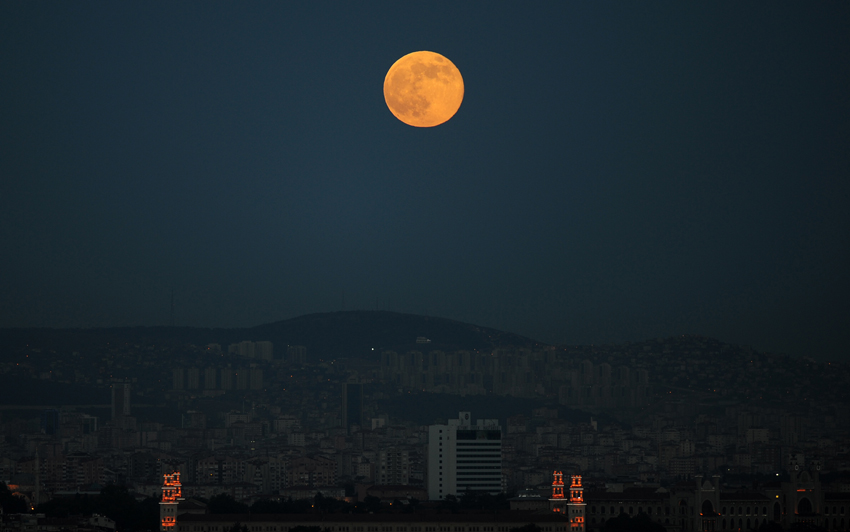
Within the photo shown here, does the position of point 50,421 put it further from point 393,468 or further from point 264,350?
point 393,468

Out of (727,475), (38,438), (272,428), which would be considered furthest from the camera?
(272,428)

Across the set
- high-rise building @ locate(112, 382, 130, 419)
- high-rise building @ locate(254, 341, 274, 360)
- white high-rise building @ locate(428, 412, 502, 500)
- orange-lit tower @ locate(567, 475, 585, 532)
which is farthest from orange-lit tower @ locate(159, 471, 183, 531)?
high-rise building @ locate(254, 341, 274, 360)

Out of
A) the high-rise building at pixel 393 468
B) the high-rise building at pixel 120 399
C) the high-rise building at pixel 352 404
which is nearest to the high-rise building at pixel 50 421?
the high-rise building at pixel 120 399

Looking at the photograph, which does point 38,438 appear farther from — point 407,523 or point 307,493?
point 407,523

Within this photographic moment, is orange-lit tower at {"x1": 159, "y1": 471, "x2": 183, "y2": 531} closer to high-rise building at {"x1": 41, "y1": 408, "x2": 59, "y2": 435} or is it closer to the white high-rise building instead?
the white high-rise building

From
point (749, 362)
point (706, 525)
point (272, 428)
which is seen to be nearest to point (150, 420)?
point (272, 428)

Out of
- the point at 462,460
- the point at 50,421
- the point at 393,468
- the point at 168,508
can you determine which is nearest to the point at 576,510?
the point at 168,508
